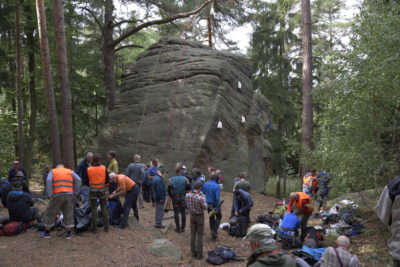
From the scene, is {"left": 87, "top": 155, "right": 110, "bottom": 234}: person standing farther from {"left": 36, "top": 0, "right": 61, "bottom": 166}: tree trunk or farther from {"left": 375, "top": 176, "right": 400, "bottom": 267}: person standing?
{"left": 375, "top": 176, "right": 400, "bottom": 267}: person standing

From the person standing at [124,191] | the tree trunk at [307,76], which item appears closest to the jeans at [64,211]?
the person standing at [124,191]

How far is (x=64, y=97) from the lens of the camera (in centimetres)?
995

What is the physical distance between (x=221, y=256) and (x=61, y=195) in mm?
3875

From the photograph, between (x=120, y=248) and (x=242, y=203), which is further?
(x=242, y=203)

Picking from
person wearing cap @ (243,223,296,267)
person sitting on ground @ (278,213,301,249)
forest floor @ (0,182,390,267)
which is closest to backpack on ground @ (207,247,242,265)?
forest floor @ (0,182,390,267)

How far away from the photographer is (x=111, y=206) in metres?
8.68

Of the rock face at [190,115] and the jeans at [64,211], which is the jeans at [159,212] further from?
the rock face at [190,115]

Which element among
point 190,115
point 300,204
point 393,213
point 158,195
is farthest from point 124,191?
point 190,115

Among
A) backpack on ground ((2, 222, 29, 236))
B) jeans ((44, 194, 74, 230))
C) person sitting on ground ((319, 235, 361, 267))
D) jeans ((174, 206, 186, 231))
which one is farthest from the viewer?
jeans ((174, 206, 186, 231))

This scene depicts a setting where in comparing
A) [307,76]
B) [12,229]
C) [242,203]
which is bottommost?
[12,229]

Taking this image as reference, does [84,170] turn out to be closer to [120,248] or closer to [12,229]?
[12,229]

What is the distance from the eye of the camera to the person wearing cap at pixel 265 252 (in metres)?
2.77

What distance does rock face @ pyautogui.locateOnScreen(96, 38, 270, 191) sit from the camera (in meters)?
14.8

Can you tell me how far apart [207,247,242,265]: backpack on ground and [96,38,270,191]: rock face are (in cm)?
665
